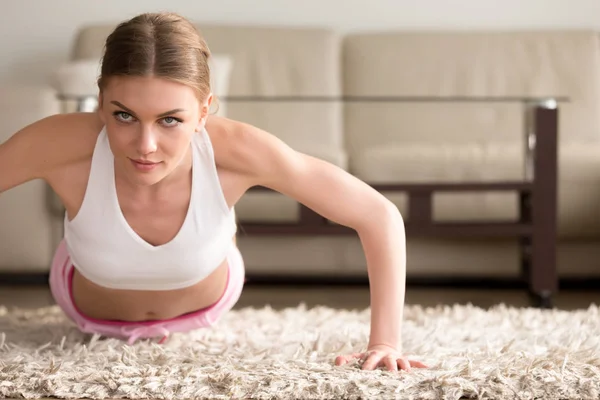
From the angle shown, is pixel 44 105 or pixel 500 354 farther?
pixel 44 105

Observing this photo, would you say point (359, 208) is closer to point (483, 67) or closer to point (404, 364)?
point (404, 364)

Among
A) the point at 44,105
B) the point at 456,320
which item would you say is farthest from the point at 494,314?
the point at 44,105

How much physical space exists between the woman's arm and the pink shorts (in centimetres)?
32

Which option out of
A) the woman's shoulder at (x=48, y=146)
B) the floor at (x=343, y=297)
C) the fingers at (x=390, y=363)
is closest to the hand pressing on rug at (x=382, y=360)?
the fingers at (x=390, y=363)

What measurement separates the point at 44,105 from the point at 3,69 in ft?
3.97

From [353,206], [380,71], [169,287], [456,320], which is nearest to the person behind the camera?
[353,206]

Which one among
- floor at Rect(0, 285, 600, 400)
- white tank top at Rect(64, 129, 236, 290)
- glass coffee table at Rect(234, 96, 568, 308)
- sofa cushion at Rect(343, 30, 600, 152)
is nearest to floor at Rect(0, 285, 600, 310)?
floor at Rect(0, 285, 600, 400)

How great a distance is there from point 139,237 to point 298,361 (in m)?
0.34

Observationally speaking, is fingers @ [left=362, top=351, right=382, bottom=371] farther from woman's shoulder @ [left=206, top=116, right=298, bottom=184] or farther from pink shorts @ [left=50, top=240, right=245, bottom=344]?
pink shorts @ [left=50, top=240, right=245, bottom=344]

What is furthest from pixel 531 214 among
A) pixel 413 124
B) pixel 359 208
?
pixel 359 208

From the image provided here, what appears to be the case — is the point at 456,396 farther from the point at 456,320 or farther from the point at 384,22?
the point at 384,22

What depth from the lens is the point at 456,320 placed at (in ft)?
6.72

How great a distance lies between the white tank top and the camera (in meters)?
1.53

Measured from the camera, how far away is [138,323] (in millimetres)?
1739
